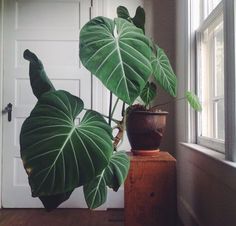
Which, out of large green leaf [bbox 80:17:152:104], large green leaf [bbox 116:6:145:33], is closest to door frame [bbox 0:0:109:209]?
large green leaf [bbox 116:6:145:33]

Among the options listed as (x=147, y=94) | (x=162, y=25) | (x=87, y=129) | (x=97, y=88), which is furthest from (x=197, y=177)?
(x=162, y=25)

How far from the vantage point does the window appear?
178cm

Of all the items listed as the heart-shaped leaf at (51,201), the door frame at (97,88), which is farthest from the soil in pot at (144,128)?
the door frame at (97,88)

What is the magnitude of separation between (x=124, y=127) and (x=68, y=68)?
4.14 feet

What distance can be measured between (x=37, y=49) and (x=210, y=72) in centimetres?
169

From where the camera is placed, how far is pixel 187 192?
7.48 ft

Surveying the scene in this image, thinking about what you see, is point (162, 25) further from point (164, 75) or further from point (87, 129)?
point (87, 129)

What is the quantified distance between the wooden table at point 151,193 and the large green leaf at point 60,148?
59cm

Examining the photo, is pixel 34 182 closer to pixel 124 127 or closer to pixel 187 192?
pixel 124 127

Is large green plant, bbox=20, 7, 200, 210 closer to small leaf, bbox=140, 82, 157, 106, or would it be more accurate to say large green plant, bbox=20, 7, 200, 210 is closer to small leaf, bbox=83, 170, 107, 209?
small leaf, bbox=83, 170, 107, 209

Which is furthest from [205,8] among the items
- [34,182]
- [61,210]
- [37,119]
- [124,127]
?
[61,210]

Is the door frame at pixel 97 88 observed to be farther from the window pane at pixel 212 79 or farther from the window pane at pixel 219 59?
the window pane at pixel 219 59

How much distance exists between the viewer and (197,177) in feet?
6.41

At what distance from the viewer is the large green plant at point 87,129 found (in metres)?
1.03
